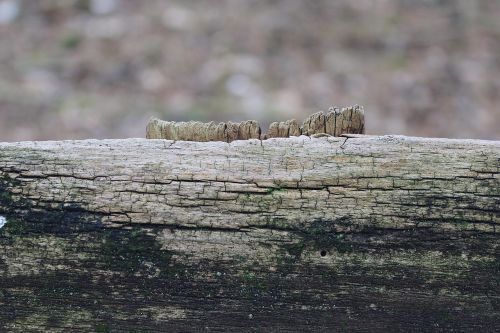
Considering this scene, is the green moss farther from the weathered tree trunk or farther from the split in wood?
the split in wood

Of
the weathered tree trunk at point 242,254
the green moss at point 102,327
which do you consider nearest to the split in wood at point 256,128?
the weathered tree trunk at point 242,254

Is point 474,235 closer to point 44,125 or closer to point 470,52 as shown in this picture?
point 44,125

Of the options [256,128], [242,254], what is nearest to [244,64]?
[256,128]

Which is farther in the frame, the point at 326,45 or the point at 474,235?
the point at 326,45

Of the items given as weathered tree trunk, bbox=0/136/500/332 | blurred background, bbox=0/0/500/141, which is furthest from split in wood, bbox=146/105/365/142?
blurred background, bbox=0/0/500/141

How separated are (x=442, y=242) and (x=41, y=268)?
83 centimetres

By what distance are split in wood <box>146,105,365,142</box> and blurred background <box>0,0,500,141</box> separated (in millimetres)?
3310

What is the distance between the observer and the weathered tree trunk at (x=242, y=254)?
126 centimetres

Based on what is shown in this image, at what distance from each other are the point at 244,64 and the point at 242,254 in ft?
14.2

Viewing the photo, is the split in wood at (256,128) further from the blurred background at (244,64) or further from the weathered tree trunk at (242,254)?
the blurred background at (244,64)

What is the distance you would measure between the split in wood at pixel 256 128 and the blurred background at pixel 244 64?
3.31 m

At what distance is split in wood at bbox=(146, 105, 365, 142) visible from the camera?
1.41 metres

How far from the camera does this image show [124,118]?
490 cm

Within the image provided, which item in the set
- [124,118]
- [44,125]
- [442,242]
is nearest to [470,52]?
[124,118]
